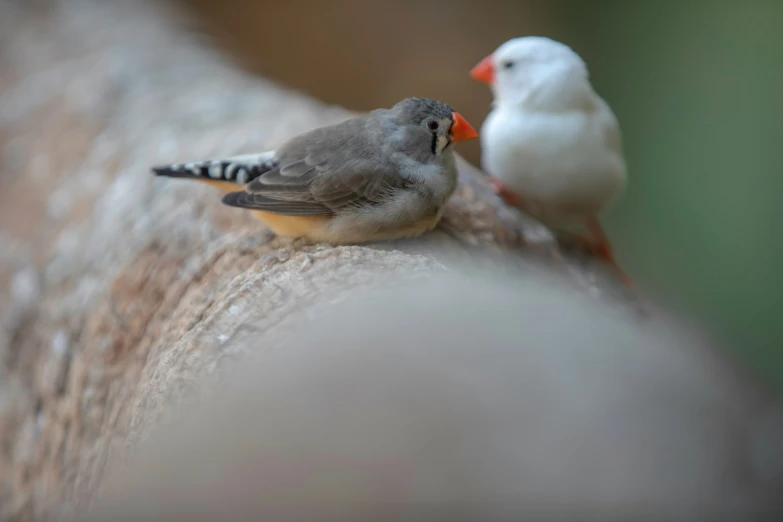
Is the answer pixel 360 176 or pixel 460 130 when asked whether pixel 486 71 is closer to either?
pixel 460 130

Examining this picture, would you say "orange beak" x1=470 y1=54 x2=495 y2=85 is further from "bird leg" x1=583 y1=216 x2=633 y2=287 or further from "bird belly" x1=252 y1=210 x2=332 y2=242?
"bird belly" x1=252 y1=210 x2=332 y2=242

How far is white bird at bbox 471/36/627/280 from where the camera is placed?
116 inches

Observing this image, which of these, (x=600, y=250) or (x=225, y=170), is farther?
(x=600, y=250)

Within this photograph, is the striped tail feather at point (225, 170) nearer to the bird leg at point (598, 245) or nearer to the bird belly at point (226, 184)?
the bird belly at point (226, 184)

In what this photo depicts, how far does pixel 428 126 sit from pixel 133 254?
147cm

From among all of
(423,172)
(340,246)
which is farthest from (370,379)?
(423,172)

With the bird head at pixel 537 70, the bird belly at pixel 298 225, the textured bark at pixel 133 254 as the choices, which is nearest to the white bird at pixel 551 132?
the bird head at pixel 537 70

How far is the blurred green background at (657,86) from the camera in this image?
501cm

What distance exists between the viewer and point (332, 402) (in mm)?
1474

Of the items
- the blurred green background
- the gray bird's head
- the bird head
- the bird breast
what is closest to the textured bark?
the bird breast

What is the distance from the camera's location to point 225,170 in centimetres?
254

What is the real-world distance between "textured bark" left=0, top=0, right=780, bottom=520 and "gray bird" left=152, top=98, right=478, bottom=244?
10cm

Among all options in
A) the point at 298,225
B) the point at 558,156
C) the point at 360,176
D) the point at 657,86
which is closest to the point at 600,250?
the point at 558,156

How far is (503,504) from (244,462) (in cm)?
54
